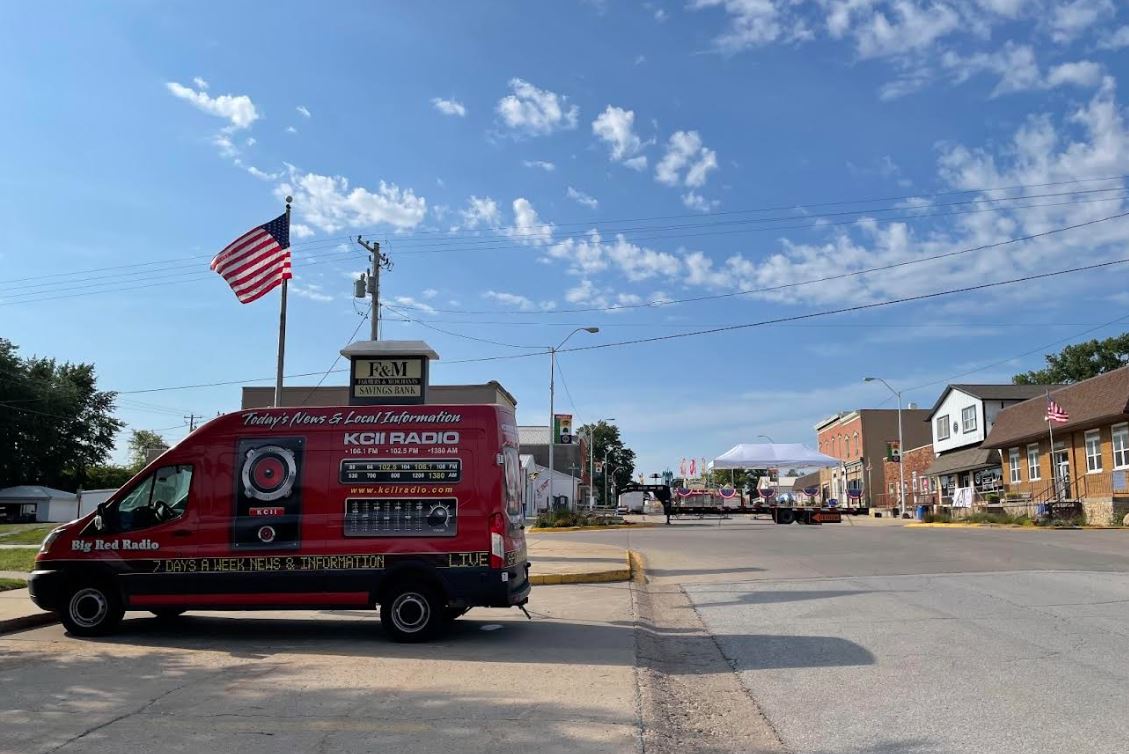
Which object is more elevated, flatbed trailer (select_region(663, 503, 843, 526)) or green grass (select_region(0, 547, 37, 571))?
flatbed trailer (select_region(663, 503, 843, 526))

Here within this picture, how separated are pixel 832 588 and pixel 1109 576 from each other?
4841 mm

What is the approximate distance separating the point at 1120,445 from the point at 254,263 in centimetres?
3389

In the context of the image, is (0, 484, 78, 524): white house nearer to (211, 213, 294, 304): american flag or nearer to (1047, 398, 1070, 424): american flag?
(211, 213, 294, 304): american flag

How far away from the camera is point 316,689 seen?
7020mm

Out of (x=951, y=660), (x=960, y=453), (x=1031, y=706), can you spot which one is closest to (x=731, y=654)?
(x=951, y=660)

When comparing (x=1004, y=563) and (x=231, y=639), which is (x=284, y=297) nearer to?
(x=231, y=639)

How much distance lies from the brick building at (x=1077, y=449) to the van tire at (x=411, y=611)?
1264 inches

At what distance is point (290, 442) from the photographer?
959 centimetres

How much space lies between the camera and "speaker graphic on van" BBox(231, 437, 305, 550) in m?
9.45

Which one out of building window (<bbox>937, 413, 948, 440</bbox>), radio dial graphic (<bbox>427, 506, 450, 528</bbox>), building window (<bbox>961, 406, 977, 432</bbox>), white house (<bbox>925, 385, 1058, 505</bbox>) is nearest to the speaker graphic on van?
radio dial graphic (<bbox>427, 506, 450, 528</bbox>)

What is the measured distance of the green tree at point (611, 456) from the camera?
477ft

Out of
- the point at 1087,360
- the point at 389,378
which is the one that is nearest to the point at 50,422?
the point at 389,378

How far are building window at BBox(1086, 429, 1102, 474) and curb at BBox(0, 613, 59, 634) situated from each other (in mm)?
38571

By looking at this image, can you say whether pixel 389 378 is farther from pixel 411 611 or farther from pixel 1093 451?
pixel 1093 451
